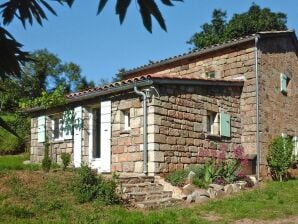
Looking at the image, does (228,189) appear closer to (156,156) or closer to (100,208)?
(156,156)

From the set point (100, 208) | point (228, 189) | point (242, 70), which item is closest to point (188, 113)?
point (228, 189)

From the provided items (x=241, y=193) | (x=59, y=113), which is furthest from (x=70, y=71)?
(x=241, y=193)

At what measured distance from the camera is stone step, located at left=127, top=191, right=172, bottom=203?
408 inches

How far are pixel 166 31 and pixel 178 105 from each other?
10.9m

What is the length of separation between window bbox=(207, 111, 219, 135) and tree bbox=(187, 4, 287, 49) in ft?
45.7

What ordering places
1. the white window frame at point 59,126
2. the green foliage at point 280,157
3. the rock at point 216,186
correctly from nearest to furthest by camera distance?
the rock at point 216,186
the green foliage at point 280,157
the white window frame at point 59,126

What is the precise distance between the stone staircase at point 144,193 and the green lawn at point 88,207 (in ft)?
1.66

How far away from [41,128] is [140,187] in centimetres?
641

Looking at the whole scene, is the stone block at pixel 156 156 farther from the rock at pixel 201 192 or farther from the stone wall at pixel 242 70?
the stone wall at pixel 242 70

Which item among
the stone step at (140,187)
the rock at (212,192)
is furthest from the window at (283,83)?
the stone step at (140,187)

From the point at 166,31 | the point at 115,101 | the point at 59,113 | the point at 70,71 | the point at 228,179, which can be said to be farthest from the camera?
the point at 70,71

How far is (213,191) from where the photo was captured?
11.4 metres

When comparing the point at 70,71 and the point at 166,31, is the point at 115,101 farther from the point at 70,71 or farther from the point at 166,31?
the point at 70,71

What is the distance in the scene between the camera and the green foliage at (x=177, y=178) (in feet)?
38.8
